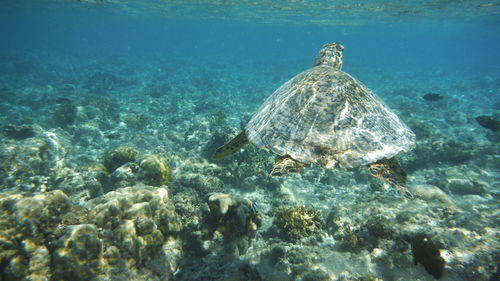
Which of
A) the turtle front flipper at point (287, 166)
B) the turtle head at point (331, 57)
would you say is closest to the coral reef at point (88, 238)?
the turtle front flipper at point (287, 166)

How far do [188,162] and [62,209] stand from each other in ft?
18.6

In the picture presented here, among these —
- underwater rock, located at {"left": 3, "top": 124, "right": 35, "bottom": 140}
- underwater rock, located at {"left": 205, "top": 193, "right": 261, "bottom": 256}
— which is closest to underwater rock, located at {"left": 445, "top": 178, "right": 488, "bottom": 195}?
underwater rock, located at {"left": 205, "top": 193, "right": 261, "bottom": 256}

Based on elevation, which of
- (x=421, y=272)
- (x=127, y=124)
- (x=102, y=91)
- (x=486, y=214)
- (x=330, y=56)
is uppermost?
(x=330, y=56)

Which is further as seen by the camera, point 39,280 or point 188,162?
point 188,162

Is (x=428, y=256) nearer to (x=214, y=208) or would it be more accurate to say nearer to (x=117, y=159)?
(x=214, y=208)

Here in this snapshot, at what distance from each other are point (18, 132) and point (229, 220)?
468 inches

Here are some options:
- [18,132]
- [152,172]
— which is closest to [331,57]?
[152,172]

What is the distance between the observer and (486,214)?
7410 millimetres

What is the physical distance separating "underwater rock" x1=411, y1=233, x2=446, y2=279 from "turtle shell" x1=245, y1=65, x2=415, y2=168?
7.30 feet

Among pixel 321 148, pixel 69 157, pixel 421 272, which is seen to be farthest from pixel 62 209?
pixel 69 157

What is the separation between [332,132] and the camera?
4195 millimetres

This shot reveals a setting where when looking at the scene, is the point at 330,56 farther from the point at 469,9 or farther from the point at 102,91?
the point at 469,9

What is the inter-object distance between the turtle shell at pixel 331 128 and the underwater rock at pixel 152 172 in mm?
4131

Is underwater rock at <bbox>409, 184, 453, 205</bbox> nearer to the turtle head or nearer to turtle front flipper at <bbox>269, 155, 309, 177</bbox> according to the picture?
the turtle head
